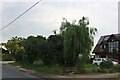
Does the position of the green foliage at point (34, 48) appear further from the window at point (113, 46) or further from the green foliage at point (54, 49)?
the window at point (113, 46)

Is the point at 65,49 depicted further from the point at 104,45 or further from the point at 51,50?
the point at 104,45

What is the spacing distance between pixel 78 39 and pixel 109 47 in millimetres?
38090

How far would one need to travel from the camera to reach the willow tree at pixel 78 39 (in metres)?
32.7

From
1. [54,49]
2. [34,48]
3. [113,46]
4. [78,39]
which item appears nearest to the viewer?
[78,39]

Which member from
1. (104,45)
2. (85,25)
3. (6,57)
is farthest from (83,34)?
(6,57)

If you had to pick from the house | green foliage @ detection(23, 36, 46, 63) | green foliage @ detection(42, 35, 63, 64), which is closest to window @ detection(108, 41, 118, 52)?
the house

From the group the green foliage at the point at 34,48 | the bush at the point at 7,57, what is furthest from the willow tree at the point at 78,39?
the bush at the point at 7,57

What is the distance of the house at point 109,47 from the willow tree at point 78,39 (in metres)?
32.6

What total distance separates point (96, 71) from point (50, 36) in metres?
9.79

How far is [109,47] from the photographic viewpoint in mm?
69875

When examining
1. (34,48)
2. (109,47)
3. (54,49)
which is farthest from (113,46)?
(54,49)

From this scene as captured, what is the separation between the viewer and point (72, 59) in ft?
111

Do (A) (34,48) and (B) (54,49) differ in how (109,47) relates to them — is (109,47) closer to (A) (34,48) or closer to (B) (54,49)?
(A) (34,48)

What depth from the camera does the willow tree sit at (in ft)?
107
